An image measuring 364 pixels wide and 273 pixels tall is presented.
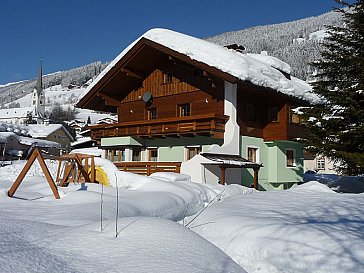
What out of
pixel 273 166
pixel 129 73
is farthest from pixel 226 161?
pixel 129 73

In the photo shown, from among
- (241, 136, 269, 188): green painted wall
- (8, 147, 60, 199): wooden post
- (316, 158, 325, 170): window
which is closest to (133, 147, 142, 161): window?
(241, 136, 269, 188): green painted wall

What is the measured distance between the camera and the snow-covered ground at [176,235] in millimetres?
3656

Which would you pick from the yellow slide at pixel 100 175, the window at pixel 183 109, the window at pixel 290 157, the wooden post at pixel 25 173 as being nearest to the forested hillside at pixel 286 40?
the window at pixel 290 157

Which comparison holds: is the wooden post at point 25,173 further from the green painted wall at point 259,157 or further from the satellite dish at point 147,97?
the satellite dish at point 147,97

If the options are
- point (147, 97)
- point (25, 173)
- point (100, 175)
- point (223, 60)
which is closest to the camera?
point (25, 173)

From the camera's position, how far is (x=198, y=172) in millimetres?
16344

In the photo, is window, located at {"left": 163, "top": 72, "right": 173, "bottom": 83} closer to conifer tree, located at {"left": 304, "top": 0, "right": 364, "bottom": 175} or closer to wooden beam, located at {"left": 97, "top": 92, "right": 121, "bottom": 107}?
wooden beam, located at {"left": 97, "top": 92, "right": 121, "bottom": 107}

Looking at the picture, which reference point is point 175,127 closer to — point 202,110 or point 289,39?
point 202,110

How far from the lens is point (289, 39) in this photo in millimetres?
152250

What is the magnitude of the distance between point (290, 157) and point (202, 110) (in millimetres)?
6338

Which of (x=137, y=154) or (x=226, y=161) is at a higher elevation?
(x=137, y=154)

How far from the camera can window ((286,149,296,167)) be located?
69.4 feet

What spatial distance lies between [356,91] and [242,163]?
5659mm

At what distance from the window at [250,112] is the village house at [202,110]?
5 centimetres
